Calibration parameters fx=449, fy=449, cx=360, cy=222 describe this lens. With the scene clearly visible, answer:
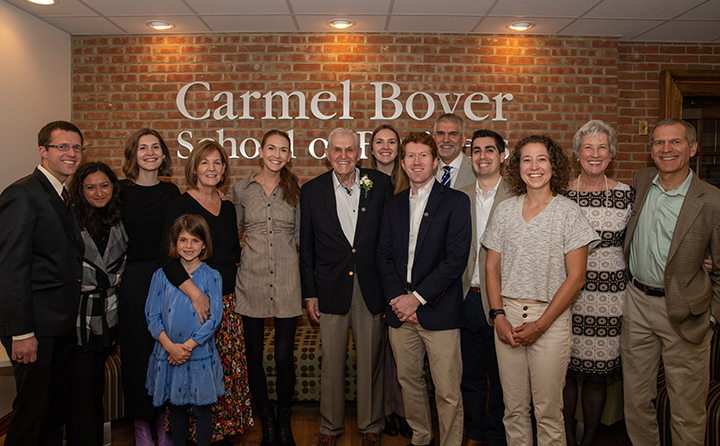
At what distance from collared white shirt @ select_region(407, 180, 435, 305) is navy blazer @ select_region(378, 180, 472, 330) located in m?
0.03

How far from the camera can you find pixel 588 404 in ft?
9.45

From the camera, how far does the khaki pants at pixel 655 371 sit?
2.62m

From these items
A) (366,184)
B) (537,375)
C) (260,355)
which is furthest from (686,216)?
(260,355)

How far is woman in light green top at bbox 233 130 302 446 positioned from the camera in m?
2.95

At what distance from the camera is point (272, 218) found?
301cm

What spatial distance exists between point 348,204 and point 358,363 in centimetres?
106

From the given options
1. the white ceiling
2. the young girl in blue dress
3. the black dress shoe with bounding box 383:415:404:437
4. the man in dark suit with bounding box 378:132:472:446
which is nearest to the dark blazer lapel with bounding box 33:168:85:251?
the young girl in blue dress

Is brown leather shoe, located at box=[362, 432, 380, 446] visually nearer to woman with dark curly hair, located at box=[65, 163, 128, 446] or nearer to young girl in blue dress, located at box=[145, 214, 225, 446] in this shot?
young girl in blue dress, located at box=[145, 214, 225, 446]

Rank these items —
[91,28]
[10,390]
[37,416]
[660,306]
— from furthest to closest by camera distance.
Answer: [91,28] < [10,390] < [660,306] < [37,416]

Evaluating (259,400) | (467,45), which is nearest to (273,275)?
(259,400)

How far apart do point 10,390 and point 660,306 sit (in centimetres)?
476

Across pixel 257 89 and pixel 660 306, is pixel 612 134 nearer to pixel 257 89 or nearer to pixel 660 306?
pixel 660 306

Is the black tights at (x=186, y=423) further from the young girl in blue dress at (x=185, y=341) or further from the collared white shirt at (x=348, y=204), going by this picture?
the collared white shirt at (x=348, y=204)

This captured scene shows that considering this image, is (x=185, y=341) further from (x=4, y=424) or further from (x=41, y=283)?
(x=4, y=424)
